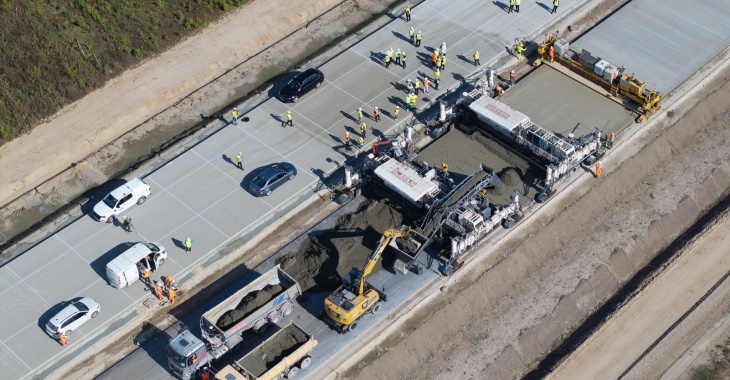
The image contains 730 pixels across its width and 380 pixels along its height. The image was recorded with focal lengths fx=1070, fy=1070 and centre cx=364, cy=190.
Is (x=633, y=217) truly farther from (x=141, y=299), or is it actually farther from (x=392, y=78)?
(x=141, y=299)

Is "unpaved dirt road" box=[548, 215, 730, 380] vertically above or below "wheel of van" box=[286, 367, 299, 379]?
below

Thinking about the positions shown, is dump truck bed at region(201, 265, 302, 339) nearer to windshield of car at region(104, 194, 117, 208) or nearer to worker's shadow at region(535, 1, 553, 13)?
windshield of car at region(104, 194, 117, 208)

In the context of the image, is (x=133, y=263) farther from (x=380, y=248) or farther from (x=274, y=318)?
(x=380, y=248)

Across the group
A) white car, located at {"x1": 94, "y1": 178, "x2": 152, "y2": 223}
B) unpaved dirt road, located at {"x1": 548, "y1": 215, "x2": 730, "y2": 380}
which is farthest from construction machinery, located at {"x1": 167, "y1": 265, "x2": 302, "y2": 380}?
unpaved dirt road, located at {"x1": 548, "y1": 215, "x2": 730, "y2": 380}

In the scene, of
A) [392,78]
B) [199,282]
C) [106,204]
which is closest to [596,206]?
[392,78]

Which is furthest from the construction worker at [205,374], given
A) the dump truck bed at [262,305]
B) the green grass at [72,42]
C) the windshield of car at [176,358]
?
the green grass at [72,42]

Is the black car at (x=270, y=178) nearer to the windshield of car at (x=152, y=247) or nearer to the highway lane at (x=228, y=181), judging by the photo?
the highway lane at (x=228, y=181)
